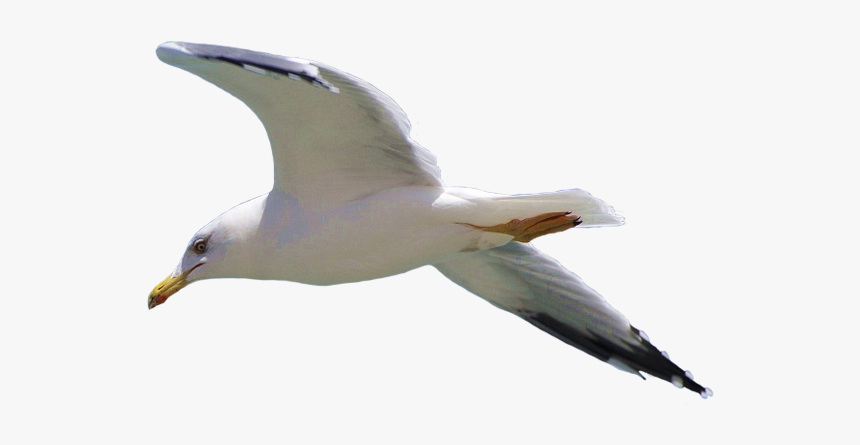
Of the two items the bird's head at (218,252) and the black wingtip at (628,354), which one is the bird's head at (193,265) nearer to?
the bird's head at (218,252)

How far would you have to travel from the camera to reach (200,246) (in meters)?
6.79

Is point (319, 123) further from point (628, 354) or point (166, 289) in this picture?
point (628, 354)

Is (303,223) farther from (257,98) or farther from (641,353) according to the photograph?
(641,353)

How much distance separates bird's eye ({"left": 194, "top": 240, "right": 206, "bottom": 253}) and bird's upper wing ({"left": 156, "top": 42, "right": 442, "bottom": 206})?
0.57 metres

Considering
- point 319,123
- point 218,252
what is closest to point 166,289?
point 218,252

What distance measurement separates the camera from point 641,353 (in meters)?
7.32

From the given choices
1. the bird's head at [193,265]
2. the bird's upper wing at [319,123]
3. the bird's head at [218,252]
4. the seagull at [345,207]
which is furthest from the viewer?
the bird's head at [193,265]

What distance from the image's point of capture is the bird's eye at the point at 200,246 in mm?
6777

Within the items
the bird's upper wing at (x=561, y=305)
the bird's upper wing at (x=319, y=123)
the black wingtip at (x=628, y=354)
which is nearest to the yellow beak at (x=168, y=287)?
the bird's upper wing at (x=319, y=123)

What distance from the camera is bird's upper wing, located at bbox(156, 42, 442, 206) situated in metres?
5.74

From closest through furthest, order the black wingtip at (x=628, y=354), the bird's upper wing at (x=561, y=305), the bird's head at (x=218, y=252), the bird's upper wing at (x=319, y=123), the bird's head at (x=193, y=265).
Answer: the bird's upper wing at (x=319, y=123)
the bird's head at (x=218, y=252)
the bird's head at (x=193, y=265)
the bird's upper wing at (x=561, y=305)
the black wingtip at (x=628, y=354)

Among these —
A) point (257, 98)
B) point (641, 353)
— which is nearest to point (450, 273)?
point (641, 353)

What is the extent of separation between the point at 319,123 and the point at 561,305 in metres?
1.92

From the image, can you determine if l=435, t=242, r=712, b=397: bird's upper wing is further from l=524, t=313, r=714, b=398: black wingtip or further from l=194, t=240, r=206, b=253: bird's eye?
l=194, t=240, r=206, b=253: bird's eye
